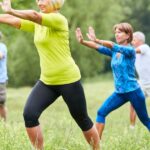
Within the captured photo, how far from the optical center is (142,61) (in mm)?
12703

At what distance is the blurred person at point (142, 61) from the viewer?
12289 mm

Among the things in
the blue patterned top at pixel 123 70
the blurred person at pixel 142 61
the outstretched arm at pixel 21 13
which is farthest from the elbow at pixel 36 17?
the blurred person at pixel 142 61

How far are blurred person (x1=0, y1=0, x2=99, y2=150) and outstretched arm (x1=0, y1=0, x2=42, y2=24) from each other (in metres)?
0.27

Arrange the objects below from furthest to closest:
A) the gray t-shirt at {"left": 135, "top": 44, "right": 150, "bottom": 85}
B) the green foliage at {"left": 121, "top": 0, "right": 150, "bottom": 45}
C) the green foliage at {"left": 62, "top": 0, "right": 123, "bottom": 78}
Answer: the green foliage at {"left": 121, "top": 0, "right": 150, "bottom": 45} < the green foliage at {"left": 62, "top": 0, "right": 123, "bottom": 78} < the gray t-shirt at {"left": 135, "top": 44, "right": 150, "bottom": 85}

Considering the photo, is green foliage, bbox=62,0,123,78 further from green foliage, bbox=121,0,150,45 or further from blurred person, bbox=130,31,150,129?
blurred person, bbox=130,31,150,129

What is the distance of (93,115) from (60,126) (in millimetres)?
6538

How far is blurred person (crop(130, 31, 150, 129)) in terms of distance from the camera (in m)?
12.3

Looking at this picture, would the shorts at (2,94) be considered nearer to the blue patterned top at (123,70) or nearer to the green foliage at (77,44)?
the blue patterned top at (123,70)

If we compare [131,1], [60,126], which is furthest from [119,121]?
[131,1]

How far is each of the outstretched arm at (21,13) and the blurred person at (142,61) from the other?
5261 mm

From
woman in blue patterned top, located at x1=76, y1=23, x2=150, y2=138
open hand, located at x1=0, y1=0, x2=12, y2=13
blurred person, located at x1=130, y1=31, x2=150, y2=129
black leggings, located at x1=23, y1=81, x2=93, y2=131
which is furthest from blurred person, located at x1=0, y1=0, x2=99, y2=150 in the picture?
blurred person, located at x1=130, y1=31, x2=150, y2=129

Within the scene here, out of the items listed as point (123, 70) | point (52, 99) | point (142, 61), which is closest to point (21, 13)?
point (52, 99)

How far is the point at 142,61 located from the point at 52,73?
557cm

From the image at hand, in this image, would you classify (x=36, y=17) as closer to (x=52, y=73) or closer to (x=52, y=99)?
(x=52, y=73)
